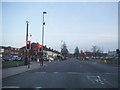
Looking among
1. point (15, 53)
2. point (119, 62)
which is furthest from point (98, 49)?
point (119, 62)

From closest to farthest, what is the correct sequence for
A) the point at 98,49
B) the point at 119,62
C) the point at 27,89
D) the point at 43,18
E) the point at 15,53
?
the point at 27,89
the point at 43,18
the point at 119,62
the point at 15,53
the point at 98,49

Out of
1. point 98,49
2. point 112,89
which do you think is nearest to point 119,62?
point 112,89

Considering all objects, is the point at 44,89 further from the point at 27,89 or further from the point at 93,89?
the point at 93,89

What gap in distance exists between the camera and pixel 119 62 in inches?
2446

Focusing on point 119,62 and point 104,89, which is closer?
point 104,89

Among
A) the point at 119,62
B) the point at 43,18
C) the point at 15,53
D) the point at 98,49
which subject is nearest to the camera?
the point at 43,18

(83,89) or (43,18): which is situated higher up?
(43,18)

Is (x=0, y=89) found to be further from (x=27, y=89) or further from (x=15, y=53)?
(x=15, y=53)

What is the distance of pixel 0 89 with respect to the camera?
14078mm

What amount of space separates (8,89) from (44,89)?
199 cm

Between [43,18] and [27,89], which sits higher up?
[43,18]

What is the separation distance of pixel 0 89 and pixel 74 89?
158 inches

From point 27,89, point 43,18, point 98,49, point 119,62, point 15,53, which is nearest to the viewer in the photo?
point 27,89

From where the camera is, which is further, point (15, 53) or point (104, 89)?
point (15, 53)
